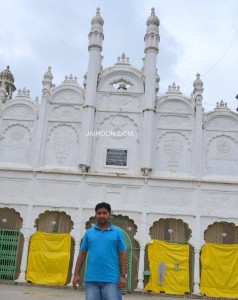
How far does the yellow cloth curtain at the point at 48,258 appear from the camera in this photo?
14.4 meters

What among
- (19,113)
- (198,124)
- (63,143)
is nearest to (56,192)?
(63,143)

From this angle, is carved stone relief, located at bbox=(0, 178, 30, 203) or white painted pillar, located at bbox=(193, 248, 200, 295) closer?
white painted pillar, located at bbox=(193, 248, 200, 295)

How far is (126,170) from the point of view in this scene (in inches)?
621

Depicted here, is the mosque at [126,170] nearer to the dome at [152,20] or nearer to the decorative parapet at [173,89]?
the decorative parapet at [173,89]

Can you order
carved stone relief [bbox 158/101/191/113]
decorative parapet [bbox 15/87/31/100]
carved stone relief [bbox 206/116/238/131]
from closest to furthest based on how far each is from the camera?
carved stone relief [bbox 206/116/238/131], carved stone relief [bbox 158/101/191/113], decorative parapet [bbox 15/87/31/100]

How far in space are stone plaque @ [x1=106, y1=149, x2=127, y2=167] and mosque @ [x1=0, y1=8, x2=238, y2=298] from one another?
0.14ft

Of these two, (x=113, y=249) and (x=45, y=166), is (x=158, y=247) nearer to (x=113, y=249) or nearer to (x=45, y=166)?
(x=45, y=166)

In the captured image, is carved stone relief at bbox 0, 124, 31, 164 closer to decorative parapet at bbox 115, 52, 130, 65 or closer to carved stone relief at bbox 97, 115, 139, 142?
carved stone relief at bbox 97, 115, 139, 142

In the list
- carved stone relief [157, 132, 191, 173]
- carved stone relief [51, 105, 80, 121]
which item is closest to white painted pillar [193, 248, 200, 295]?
carved stone relief [157, 132, 191, 173]

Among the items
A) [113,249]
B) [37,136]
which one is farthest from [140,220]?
[113,249]

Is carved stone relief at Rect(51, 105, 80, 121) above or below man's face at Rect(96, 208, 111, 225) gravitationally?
above

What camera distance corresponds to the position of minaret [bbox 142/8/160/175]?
1564 cm

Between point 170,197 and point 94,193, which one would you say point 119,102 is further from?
point 170,197

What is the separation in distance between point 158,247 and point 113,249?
10.8 meters
